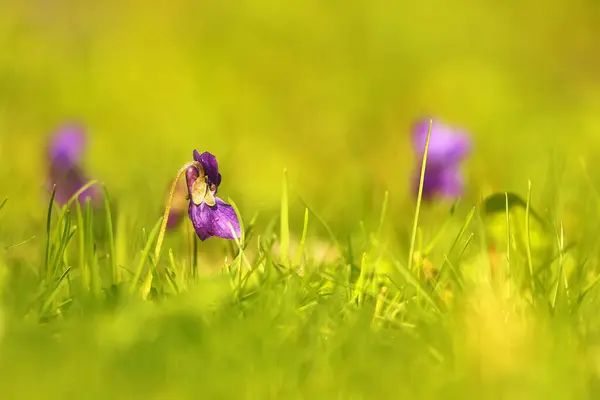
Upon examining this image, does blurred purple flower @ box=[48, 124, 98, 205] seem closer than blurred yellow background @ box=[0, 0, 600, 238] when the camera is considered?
Yes

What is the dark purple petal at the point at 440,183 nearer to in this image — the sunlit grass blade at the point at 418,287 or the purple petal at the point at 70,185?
the purple petal at the point at 70,185

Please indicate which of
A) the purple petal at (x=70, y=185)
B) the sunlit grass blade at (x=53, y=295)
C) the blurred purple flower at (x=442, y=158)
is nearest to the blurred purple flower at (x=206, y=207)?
the sunlit grass blade at (x=53, y=295)

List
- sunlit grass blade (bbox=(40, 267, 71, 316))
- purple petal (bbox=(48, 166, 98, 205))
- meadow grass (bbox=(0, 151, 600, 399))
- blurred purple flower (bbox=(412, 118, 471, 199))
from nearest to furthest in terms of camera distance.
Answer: meadow grass (bbox=(0, 151, 600, 399))
sunlit grass blade (bbox=(40, 267, 71, 316))
purple petal (bbox=(48, 166, 98, 205))
blurred purple flower (bbox=(412, 118, 471, 199))

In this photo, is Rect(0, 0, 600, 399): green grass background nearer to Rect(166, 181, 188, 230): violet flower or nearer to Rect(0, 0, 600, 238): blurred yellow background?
Rect(0, 0, 600, 238): blurred yellow background

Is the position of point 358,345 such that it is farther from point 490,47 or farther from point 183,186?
point 490,47

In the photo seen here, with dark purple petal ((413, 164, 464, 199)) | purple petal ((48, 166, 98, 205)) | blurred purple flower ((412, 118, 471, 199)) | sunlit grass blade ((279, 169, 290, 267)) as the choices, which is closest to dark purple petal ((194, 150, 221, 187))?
sunlit grass blade ((279, 169, 290, 267))

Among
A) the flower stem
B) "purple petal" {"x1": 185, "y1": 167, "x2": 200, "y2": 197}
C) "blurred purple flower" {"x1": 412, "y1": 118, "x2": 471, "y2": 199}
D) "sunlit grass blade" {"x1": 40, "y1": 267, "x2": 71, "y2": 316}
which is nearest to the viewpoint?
"sunlit grass blade" {"x1": 40, "y1": 267, "x2": 71, "y2": 316}
